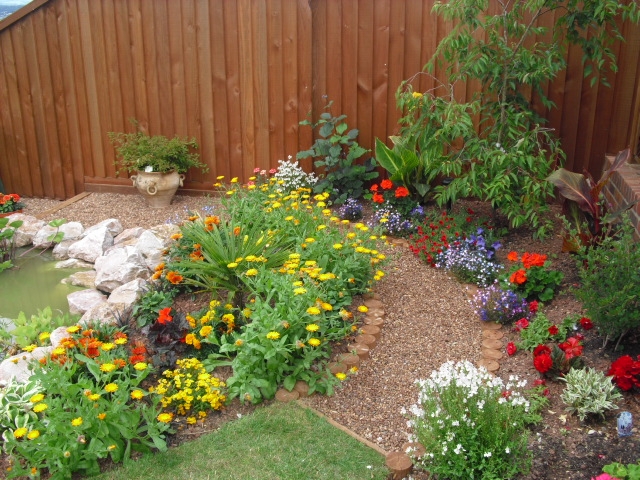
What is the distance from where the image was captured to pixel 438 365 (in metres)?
4.31

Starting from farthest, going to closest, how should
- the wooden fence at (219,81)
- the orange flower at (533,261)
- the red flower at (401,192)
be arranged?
the wooden fence at (219,81)
the red flower at (401,192)
the orange flower at (533,261)

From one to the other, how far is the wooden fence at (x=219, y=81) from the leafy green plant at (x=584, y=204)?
1190 millimetres

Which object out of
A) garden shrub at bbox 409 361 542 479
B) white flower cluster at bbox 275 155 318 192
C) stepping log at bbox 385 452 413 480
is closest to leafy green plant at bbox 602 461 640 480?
garden shrub at bbox 409 361 542 479

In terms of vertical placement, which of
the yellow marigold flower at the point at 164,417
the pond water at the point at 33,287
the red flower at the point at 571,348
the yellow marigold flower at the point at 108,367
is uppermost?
the yellow marigold flower at the point at 108,367

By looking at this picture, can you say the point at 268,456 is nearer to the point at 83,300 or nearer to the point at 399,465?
the point at 399,465

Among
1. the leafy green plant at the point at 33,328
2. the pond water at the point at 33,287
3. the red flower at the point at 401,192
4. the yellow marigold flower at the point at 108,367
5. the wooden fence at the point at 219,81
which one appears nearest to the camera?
the yellow marigold flower at the point at 108,367

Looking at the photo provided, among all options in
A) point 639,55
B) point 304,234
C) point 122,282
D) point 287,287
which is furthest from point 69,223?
point 639,55

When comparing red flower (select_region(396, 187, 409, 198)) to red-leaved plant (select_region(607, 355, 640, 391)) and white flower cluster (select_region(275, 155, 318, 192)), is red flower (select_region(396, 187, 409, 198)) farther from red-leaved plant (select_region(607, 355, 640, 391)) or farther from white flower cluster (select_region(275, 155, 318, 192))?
red-leaved plant (select_region(607, 355, 640, 391))

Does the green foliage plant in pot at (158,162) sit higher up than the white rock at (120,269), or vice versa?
the green foliage plant in pot at (158,162)

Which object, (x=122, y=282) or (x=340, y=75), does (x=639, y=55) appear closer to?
(x=340, y=75)

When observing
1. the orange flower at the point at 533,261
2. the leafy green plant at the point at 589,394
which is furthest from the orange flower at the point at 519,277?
the leafy green plant at the point at 589,394

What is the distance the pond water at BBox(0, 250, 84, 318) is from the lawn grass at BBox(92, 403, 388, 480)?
2448 mm

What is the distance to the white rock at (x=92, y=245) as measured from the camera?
21.2 ft

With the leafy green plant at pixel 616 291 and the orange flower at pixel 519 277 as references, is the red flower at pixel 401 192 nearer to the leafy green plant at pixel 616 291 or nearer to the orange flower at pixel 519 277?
the orange flower at pixel 519 277
